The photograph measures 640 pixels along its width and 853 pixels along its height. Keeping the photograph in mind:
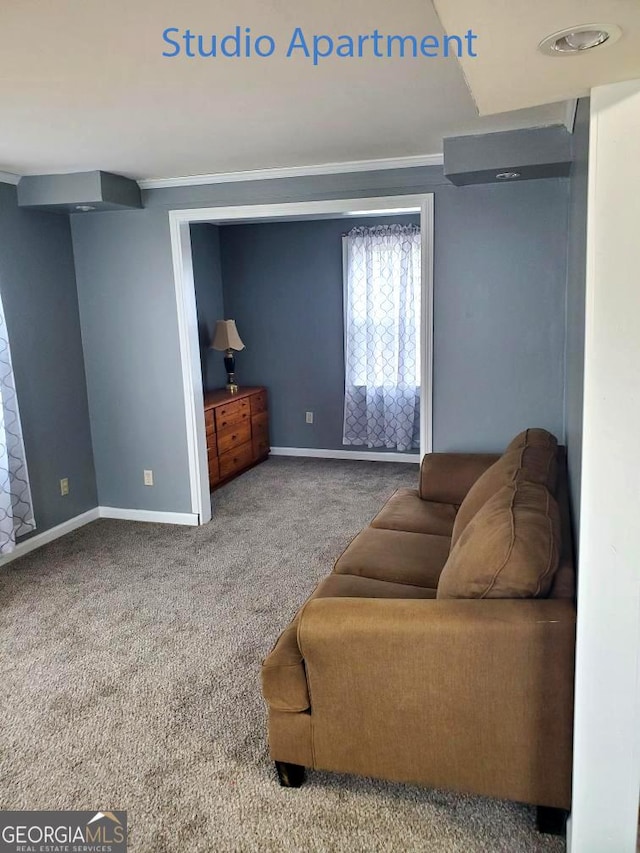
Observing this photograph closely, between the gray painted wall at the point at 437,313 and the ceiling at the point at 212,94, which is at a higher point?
the ceiling at the point at 212,94

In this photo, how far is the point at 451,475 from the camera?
3.43 metres

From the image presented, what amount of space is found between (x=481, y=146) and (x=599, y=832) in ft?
9.34

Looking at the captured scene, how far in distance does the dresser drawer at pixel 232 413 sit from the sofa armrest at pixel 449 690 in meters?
→ 3.65

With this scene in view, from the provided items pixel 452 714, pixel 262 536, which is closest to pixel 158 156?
pixel 262 536

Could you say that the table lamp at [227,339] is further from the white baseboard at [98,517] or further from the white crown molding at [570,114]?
the white crown molding at [570,114]

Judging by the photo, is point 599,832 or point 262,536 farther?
point 262,536

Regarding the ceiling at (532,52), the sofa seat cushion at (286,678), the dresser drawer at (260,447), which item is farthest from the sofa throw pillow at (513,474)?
the dresser drawer at (260,447)

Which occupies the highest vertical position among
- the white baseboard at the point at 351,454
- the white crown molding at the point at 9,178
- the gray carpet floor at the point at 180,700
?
the white crown molding at the point at 9,178

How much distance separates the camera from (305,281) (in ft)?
19.9

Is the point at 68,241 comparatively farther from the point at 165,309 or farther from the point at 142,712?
the point at 142,712

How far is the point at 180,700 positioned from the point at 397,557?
103 centimetres

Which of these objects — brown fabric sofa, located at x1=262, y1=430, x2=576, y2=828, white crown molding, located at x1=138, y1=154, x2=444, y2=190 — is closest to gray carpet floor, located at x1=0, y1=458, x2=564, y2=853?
brown fabric sofa, located at x1=262, y1=430, x2=576, y2=828

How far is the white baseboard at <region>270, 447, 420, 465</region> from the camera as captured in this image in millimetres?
5988

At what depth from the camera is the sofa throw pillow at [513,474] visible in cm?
239
